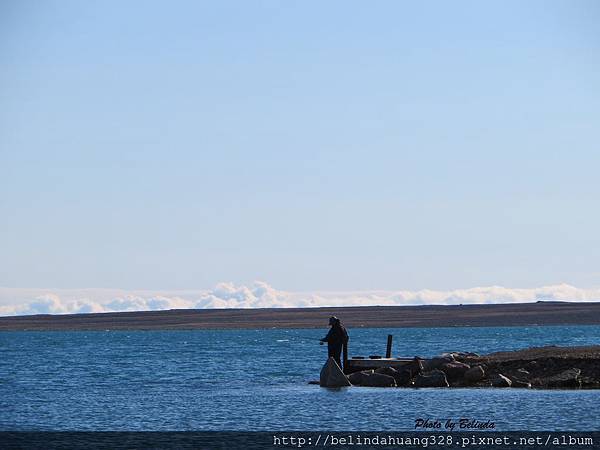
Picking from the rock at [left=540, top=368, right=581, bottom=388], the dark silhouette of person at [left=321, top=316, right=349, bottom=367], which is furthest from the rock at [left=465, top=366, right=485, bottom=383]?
the dark silhouette of person at [left=321, top=316, right=349, bottom=367]

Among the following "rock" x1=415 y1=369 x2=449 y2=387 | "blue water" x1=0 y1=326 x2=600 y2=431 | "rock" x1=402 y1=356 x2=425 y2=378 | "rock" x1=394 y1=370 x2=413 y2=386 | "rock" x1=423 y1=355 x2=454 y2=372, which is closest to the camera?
"blue water" x1=0 y1=326 x2=600 y2=431

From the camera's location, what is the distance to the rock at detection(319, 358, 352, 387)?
155 feet

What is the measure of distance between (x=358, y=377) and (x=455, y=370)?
13.2ft

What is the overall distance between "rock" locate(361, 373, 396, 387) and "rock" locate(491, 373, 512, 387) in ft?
13.5

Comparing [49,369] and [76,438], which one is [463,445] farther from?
[49,369]

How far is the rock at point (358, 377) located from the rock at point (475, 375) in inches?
161

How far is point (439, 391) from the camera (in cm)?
4425

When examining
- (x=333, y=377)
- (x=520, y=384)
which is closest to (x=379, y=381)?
(x=333, y=377)

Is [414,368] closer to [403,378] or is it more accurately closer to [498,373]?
[403,378]

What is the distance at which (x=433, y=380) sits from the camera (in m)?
46.2

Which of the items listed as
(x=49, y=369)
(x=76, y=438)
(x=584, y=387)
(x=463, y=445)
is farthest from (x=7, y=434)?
(x=49, y=369)

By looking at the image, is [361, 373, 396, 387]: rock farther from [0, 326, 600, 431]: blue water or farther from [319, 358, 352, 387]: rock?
[0, 326, 600, 431]: blue water

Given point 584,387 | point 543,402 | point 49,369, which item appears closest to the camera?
point 543,402

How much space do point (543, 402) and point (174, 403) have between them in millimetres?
13827
